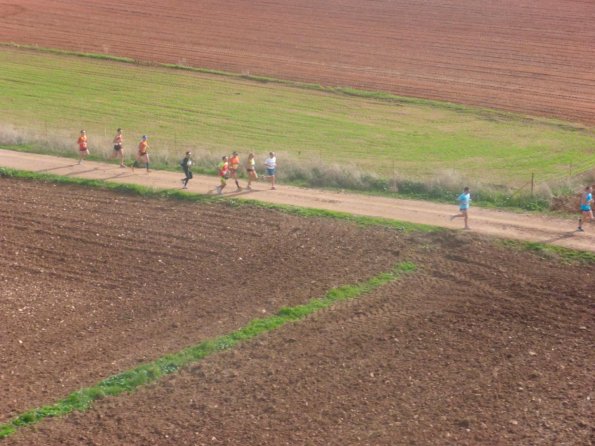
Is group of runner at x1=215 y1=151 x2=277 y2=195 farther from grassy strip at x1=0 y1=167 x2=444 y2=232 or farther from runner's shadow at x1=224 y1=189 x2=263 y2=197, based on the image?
grassy strip at x1=0 y1=167 x2=444 y2=232

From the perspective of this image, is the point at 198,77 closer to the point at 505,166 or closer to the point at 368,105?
the point at 368,105

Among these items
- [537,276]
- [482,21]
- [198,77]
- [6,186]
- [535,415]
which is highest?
[482,21]

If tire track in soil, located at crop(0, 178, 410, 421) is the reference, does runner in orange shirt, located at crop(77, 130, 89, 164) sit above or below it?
above

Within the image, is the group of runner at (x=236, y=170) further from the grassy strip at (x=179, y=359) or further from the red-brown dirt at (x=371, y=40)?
the red-brown dirt at (x=371, y=40)

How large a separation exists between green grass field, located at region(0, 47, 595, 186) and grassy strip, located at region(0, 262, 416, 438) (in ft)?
34.3

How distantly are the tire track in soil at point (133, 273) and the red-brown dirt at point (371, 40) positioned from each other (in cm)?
2239

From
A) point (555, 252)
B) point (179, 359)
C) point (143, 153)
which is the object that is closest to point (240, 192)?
point (143, 153)

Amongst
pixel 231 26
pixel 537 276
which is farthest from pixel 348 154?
pixel 231 26

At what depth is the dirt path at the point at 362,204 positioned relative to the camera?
2791 cm

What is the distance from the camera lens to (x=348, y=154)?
4038 cm

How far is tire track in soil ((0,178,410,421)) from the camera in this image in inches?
816

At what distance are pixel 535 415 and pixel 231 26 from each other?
49297 mm

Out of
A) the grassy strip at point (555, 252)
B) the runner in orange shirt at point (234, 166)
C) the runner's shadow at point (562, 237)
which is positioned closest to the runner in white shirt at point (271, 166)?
the runner in orange shirt at point (234, 166)

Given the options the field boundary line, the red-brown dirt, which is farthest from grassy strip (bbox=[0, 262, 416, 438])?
the red-brown dirt
